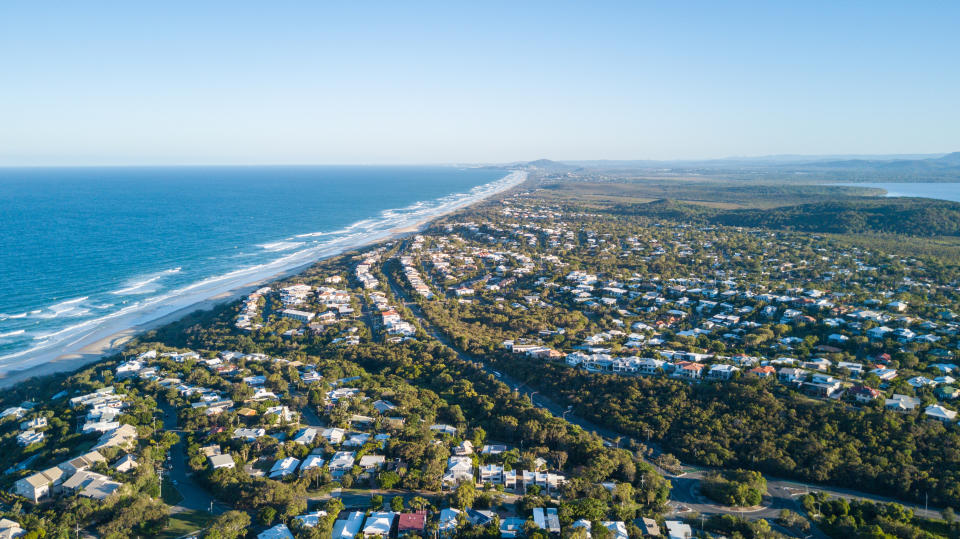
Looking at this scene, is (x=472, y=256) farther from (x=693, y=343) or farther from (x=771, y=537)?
(x=771, y=537)

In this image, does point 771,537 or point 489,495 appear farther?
point 489,495

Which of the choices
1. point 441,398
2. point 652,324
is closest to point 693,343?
point 652,324

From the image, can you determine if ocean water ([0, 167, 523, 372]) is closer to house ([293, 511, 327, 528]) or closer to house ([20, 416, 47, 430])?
house ([20, 416, 47, 430])

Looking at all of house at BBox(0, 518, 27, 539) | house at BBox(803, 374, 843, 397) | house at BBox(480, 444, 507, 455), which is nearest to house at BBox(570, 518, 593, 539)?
house at BBox(480, 444, 507, 455)

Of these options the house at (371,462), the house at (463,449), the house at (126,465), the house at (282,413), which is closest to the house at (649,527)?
the house at (463,449)

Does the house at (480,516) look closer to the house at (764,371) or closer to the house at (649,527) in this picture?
the house at (649,527)

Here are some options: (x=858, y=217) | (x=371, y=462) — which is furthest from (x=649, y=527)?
(x=858, y=217)
